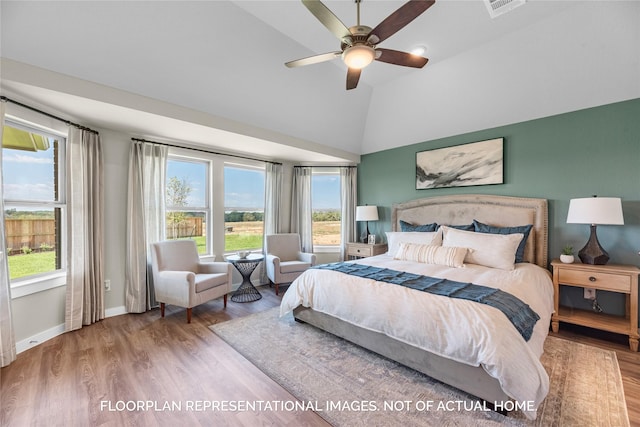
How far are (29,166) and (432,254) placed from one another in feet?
15.0

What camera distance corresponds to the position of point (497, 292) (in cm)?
208

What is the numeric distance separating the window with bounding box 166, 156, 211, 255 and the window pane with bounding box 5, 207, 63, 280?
A: 1.24m

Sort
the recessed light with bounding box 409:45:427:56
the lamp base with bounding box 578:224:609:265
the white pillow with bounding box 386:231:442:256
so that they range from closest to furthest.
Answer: the lamp base with bounding box 578:224:609:265 → the recessed light with bounding box 409:45:427:56 → the white pillow with bounding box 386:231:442:256

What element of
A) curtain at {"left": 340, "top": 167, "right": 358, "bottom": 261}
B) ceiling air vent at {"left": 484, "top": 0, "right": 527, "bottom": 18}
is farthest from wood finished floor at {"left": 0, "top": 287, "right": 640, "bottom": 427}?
ceiling air vent at {"left": 484, "top": 0, "right": 527, "bottom": 18}

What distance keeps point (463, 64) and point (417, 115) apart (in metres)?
0.92

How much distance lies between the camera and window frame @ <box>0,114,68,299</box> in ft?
8.36

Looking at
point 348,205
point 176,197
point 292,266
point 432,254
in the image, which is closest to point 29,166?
point 176,197

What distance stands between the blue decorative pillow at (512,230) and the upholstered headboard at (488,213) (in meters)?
0.15

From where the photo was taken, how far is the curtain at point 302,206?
525 cm

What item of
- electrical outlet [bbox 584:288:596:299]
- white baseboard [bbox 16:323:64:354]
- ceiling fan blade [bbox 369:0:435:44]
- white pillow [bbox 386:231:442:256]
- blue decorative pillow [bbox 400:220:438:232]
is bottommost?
white baseboard [bbox 16:323:64:354]

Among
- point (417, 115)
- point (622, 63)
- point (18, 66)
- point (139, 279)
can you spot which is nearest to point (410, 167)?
point (417, 115)

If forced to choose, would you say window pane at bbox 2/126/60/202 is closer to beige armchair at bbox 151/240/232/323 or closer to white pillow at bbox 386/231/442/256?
beige armchair at bbox 151/240/232/323

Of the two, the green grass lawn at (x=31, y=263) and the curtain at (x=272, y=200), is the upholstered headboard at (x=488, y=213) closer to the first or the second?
the curtain at (x=272, y=200)

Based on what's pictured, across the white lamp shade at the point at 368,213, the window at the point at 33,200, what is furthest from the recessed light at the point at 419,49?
the window at the point at 33,200
